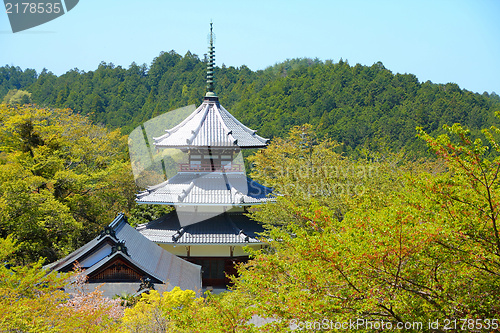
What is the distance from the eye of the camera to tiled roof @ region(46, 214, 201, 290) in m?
13.9

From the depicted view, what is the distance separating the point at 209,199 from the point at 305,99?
5279cm

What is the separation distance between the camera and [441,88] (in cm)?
6988

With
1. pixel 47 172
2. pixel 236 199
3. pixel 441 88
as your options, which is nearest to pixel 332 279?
pixel 236 199

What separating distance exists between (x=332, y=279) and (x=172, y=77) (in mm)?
93805

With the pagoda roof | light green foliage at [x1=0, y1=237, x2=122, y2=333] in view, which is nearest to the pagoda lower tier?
the pagoda roof

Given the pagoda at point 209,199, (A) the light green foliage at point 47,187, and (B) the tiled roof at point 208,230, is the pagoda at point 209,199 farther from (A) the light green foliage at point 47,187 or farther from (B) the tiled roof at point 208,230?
(A) the light green foliage at point 47,187

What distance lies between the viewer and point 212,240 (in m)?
18.0

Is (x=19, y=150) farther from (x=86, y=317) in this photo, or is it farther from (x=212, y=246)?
(x=86, y=317)

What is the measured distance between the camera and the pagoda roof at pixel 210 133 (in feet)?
62.2

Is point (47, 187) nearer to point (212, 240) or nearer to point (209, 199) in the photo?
point (209, 199)

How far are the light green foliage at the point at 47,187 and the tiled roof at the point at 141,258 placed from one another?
5.30 metres

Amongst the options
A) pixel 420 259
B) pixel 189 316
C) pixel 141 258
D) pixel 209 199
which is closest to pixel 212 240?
pixel 209 199

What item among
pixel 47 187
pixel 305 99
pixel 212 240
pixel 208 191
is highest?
pixel 305 99

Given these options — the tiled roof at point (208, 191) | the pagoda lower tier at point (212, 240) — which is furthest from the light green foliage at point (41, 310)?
the tiled roof at point (208, 191)
